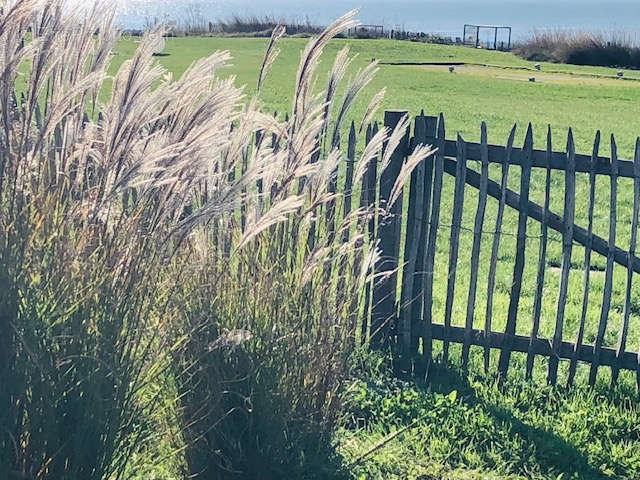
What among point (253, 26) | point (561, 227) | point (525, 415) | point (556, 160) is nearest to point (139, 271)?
point (525, 415)

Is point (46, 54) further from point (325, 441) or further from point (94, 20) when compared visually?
point (325, 441)

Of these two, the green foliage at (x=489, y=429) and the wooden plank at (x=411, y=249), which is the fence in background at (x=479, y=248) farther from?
the green foliage at (x=489, y=429)

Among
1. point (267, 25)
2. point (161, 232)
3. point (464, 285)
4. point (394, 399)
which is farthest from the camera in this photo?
point (267, 25)

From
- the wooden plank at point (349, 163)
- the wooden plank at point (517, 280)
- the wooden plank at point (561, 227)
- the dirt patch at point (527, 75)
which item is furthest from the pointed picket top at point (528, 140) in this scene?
the dirt patch at point (527, 75)

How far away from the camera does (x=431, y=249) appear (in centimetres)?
514

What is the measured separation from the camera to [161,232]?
284cm

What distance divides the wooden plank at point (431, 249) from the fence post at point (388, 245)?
0.62ft

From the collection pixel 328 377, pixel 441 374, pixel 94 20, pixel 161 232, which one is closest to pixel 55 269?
pixel 161 232

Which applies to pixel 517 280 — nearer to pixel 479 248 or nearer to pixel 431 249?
pixel 479 248

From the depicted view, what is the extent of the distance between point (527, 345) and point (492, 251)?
58cm

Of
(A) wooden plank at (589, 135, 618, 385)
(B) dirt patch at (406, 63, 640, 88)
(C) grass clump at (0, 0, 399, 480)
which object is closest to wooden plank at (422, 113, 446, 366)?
(A) wooden plank at (589, 135, 618, 385)

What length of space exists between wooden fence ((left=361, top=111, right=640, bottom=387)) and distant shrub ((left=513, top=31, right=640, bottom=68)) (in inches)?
1616

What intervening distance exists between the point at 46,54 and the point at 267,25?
53036 mm

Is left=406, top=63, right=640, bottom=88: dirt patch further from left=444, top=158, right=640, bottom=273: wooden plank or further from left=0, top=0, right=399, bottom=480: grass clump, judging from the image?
left=0, top=0, right=399, bottom=480: grass clump
